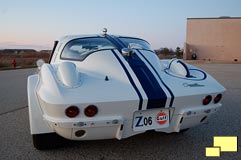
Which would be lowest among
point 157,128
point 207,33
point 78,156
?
point 207,33

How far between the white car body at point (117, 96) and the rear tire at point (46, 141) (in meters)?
0.04

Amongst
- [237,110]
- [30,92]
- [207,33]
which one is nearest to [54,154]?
[30,92]

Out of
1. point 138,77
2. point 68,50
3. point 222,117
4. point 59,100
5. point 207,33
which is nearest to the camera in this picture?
point 59,100

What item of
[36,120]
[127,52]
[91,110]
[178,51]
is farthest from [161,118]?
[178,51]

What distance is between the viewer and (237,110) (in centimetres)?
584

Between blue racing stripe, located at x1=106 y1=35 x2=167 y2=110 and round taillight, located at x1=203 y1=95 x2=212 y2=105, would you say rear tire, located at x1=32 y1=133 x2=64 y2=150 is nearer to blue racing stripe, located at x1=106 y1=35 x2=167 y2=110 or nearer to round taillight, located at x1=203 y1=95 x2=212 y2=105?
blue racing stripe, located at x1=106 y1=35 x2=167 y2=110

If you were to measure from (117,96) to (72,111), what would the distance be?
0.49 meters

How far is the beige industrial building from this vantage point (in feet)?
132

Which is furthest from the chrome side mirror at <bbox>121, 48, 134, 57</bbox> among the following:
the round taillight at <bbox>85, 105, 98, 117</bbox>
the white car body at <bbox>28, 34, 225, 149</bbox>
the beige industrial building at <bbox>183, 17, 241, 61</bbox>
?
the beige industrial building at <bbox>183, 17, 241, 61</bbox>

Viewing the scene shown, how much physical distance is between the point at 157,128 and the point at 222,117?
260 centimetres

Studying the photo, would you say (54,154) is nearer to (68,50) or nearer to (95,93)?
(95,93)

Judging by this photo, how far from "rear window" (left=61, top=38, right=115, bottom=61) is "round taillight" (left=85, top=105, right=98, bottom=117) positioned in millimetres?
1062

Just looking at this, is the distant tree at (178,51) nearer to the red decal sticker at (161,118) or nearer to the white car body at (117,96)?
the white car body at (117,96)

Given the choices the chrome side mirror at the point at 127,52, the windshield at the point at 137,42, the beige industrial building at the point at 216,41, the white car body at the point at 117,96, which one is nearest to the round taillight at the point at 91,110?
the white car body at the point at 117,96
